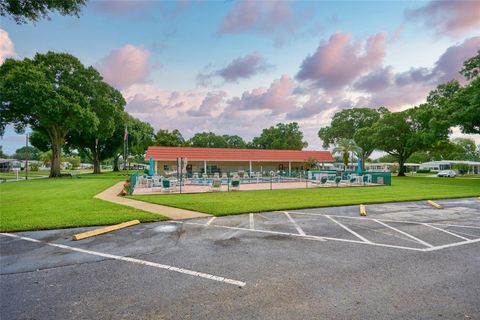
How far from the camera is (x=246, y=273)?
4746 millimetres

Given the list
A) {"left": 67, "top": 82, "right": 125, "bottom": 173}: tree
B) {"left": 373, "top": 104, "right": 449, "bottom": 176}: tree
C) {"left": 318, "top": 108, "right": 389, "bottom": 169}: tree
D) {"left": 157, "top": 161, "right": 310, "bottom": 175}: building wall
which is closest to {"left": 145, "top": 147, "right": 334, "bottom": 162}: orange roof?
{"left": 157, "top": 161, "right": 310, "bottom": 175}: building wall

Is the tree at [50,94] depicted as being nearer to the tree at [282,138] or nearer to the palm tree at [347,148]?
the palm tree at [347,148]

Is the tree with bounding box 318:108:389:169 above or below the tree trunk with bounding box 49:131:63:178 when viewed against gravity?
above

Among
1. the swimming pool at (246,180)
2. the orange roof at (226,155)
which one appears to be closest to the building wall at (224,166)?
the orange roof at (226,155)

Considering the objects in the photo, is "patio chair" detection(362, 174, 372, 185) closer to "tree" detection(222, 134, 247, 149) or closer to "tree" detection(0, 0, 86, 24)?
"tree" detection(0, 0, 86, 24)

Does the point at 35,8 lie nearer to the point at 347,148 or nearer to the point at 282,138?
the point at 347,148

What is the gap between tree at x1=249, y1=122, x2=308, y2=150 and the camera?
80.3 meters

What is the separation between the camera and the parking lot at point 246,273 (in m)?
3.57

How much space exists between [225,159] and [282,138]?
145 feet

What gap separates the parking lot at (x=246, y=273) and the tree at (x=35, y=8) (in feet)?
35.6

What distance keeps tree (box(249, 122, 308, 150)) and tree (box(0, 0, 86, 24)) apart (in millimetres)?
69273

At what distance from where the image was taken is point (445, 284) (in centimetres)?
428

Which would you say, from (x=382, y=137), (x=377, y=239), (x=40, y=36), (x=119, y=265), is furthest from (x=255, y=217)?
(x=382, y=137)

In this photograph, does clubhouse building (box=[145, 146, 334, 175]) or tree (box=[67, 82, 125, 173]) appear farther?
tree (box=[67, 82, 125, 173])
